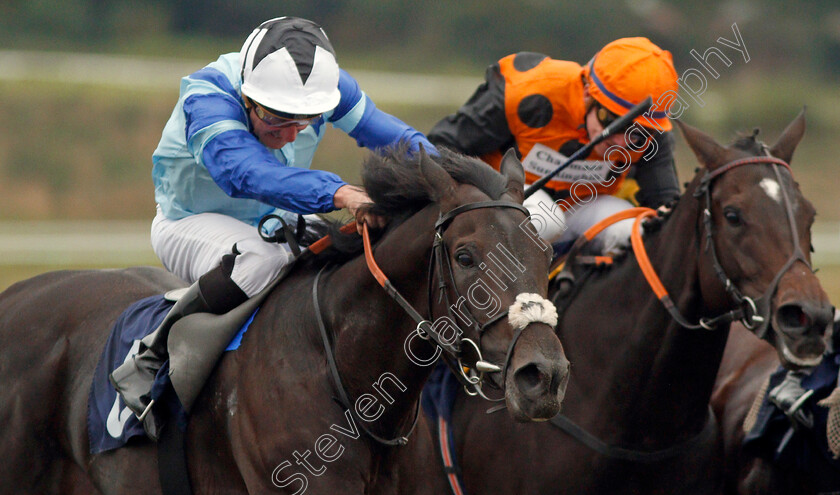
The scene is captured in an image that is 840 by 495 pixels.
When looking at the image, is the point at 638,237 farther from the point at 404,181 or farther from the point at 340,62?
the point at 340,62

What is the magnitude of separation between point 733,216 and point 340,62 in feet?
77.0

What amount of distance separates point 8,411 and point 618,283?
8.18 ft

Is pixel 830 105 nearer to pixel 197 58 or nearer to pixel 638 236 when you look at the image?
pixel 197 58

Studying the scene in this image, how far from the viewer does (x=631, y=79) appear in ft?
14.5

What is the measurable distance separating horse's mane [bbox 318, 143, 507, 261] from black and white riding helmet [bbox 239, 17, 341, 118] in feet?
1.08

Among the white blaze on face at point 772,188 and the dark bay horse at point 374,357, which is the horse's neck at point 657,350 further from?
the dark bay horse at point 374,357

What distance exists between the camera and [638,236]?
166 inches

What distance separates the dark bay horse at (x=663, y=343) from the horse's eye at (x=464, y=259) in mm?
1284

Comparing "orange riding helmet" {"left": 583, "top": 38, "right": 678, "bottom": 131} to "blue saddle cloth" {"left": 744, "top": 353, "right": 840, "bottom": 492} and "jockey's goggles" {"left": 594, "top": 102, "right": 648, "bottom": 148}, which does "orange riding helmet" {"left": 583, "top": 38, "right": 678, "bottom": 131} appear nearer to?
"jockey's goggles" {"left": 594, "top": 102, "right": 648, "bottom": 148}

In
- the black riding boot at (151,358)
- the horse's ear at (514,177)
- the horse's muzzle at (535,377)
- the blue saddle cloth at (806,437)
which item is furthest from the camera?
the blue saddle cloth at (806,437)

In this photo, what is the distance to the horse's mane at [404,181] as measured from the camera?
3.07 metres

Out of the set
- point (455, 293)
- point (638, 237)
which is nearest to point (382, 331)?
point (455, 293)

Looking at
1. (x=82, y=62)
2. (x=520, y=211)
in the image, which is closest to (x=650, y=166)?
(x=520, y=211)

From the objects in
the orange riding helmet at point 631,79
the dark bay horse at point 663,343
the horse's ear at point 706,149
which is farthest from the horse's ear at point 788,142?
the orange riding helmet at point 631,79
